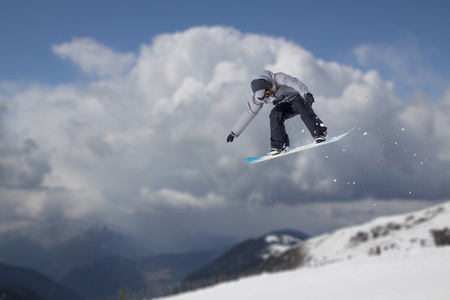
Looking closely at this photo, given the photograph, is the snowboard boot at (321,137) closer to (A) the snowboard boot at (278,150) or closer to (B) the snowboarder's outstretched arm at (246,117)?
(B) the snowboarder's outstretched arm at (246,117)

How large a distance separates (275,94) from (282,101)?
15.6 inches

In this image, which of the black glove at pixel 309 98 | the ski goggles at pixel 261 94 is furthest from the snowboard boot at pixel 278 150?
the black glove at pixel 309 98

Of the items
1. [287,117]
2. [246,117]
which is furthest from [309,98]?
[287,117]

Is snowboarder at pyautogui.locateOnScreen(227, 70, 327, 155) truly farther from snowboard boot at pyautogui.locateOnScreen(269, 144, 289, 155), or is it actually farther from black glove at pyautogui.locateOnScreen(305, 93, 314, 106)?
snowboard boot at pyautogui.locateOnScreen(269, 144, 289, 155)

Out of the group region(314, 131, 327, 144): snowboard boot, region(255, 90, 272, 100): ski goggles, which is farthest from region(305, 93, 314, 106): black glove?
region(314, 131, 327, 144): snowboard boot

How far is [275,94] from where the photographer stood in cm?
867

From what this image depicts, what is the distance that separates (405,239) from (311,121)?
19228cm

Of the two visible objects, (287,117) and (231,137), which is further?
(287,117)

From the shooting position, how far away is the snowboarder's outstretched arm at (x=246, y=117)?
859cm

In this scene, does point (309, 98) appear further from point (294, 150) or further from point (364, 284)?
point (364, 284)

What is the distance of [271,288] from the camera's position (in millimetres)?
29906

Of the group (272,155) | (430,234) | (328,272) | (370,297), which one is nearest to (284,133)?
(272,155)

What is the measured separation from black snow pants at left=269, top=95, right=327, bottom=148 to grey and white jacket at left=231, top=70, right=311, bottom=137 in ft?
1.04

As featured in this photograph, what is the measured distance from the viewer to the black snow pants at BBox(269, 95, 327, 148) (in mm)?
8719
